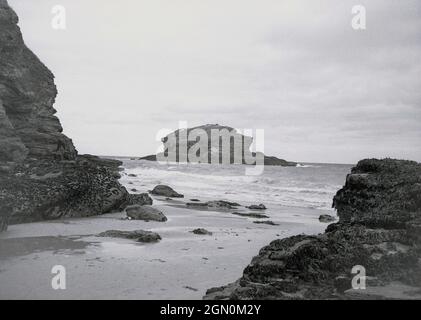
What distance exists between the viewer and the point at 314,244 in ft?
25.4

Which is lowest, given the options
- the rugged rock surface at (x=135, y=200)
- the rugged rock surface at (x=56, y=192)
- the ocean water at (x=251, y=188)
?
the ocean water at (x=251, y=188)

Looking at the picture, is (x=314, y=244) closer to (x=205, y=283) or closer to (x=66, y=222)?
(x=205, y=283)

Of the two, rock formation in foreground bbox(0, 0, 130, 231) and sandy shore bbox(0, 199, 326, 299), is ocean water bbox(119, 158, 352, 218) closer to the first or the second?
rock formation in foreground bbox(0, 0, 130, 231)

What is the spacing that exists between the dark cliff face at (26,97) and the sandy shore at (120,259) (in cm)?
1014

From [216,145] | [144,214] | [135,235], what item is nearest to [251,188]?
[144,214]

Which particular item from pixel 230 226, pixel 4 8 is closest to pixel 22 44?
pixel 4 8

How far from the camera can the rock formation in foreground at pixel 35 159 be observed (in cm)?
1479

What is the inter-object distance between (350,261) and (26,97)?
72.3 feet

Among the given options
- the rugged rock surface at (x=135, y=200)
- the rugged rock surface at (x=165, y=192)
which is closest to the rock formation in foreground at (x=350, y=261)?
the rugged rock surface at (x=135, y=200)

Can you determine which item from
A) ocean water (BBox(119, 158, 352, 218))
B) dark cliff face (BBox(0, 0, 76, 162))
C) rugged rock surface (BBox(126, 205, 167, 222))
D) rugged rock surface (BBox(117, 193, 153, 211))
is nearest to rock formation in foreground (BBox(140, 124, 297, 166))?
ocean water (BBox(119, 158, 352, 218))

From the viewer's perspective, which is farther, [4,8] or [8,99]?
[4,8]

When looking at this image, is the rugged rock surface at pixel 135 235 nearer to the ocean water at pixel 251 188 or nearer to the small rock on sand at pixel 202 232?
the small rock on sand at pixel 202 232

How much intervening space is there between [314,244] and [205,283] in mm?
2485

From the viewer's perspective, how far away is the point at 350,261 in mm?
7457
